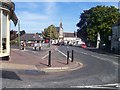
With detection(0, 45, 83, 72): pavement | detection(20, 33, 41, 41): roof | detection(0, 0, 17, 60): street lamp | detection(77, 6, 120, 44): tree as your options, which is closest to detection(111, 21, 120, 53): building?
detection(77, 6, 120, 44): tree

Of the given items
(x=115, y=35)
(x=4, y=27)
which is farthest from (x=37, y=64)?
(x=115, y=35)

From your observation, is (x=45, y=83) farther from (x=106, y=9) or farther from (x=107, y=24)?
(x=106, y=9)

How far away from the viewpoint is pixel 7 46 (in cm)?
2211

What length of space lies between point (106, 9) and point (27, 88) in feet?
242

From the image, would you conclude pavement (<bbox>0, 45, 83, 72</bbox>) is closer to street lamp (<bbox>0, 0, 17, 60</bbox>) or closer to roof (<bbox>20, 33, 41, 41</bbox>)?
street lamp (<bbox>0, 0, 17, 60</bbox>)

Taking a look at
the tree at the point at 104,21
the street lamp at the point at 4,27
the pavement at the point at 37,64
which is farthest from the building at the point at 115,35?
the street lamp at the point at 4,27

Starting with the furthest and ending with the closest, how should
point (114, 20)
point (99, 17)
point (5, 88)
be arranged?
point (99, 17), point (114, 20), point (5, 88)

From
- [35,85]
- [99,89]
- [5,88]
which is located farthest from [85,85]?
[5,88]

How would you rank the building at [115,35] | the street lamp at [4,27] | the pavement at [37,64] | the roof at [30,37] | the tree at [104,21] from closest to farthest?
the pavement at [37,64] < the street lamp at [4,27] < the building at [115,35] < the tree at [104,21] < the roof at [30,37]

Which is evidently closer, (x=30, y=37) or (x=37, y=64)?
(x=37, y=64)

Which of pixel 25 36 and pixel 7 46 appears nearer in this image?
pixel 7 46

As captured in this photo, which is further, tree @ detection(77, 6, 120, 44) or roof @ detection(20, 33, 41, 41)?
roof @ detection(20, 33, 41, 41)

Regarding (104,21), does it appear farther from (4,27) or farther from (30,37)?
(4,27)

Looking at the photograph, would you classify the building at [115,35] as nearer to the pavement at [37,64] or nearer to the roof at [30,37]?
the pavement at [37,64]
